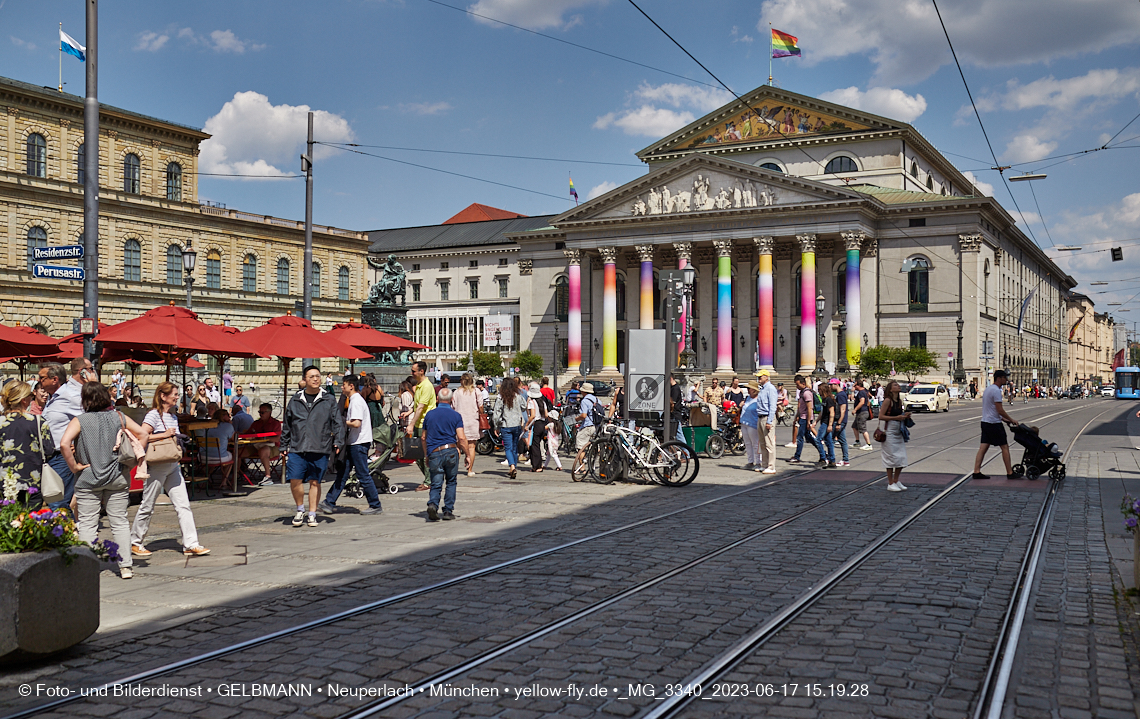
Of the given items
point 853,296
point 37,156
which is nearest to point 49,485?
point 37,156

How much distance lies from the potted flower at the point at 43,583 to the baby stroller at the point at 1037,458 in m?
14.5

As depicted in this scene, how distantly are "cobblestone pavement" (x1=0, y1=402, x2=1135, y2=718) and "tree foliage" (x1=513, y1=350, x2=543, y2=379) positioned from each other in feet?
201

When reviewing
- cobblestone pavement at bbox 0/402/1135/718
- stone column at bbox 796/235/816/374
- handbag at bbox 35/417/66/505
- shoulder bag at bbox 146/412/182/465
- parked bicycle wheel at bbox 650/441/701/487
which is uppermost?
stone column at bbox 796/235/816/374

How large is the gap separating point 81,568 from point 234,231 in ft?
207

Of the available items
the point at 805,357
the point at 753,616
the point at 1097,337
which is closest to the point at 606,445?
the point at 753,616

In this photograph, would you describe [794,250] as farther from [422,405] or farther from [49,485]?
[49,485]

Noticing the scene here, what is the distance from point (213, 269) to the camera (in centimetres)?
6400

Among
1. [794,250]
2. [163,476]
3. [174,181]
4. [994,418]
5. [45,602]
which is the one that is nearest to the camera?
[45,602]

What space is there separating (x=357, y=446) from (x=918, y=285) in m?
59.2

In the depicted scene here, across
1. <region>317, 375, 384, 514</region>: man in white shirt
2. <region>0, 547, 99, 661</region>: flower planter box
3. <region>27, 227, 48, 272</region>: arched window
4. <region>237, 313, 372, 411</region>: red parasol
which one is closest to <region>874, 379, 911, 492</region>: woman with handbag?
<region>317, 375, 384, 514</region>: man in white shirt

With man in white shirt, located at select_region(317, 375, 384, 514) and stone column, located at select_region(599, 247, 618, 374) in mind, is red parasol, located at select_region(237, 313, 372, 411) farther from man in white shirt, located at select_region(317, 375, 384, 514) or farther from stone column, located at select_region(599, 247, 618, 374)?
stone column, located at select_region(599, 247, 618, 374)

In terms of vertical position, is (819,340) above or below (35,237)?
below

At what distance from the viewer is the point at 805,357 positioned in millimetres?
62094

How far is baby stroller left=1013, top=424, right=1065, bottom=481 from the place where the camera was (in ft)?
51.4
